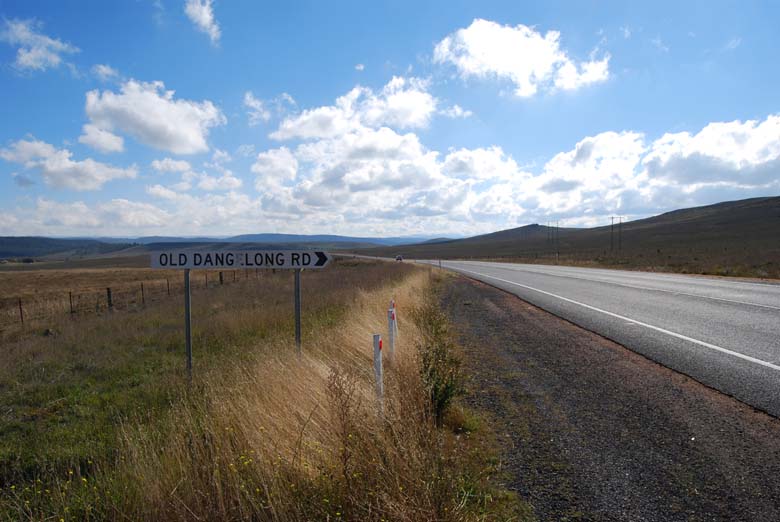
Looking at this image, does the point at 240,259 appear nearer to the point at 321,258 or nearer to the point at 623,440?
the point at 321,258

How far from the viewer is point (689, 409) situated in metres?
4.73

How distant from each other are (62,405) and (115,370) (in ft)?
5.23

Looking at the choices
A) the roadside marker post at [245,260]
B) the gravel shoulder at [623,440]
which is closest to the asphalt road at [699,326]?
the gravel shoulder at [623,440]

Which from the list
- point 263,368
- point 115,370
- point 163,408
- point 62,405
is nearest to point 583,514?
point 263,368

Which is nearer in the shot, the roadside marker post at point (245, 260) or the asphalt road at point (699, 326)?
the asphalt road at point (699, 326)

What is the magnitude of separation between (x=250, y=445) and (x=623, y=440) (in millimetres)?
3211

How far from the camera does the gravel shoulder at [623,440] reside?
10.3 feet

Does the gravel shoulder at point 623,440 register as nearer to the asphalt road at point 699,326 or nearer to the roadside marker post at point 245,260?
the asphalt road at point 699,326

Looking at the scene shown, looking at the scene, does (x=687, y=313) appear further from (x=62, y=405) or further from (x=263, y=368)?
(x=62, y=405)

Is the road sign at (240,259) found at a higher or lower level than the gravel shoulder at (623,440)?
higher

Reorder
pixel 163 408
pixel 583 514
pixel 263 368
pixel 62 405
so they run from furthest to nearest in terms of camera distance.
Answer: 1. pixel 62 405
2. pixel 163 408
3. pixel 263 368
4. pixel 583 514

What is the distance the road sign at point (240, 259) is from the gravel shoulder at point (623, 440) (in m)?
2.67

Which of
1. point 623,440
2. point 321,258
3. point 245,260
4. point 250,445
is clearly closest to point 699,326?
point 623,440

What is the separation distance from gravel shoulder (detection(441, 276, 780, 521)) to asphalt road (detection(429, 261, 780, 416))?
42cm
